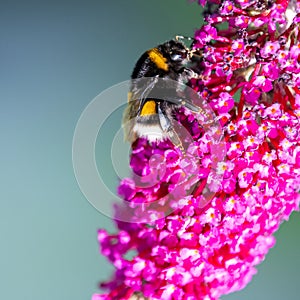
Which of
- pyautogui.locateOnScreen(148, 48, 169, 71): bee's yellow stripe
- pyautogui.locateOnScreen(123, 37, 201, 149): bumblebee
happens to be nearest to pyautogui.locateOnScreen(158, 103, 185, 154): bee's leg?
pyautogui.locateOnScreen(123, 37, 201, 149): bumblebee

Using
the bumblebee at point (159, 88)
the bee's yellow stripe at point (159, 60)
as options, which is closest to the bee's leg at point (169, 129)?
the bumblebee at point (159, 88)

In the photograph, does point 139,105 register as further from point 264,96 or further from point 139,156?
point 264,96

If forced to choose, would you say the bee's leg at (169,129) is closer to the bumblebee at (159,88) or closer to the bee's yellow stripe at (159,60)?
the bumblebee at (159,88)

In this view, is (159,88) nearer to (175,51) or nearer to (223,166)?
(175,51)

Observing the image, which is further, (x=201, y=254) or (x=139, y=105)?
(x=139, y=105)

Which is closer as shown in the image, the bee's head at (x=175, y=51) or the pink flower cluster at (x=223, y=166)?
the pink flower cluster at (x=223, y=166)

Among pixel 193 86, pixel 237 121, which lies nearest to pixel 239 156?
pixel 237 121
